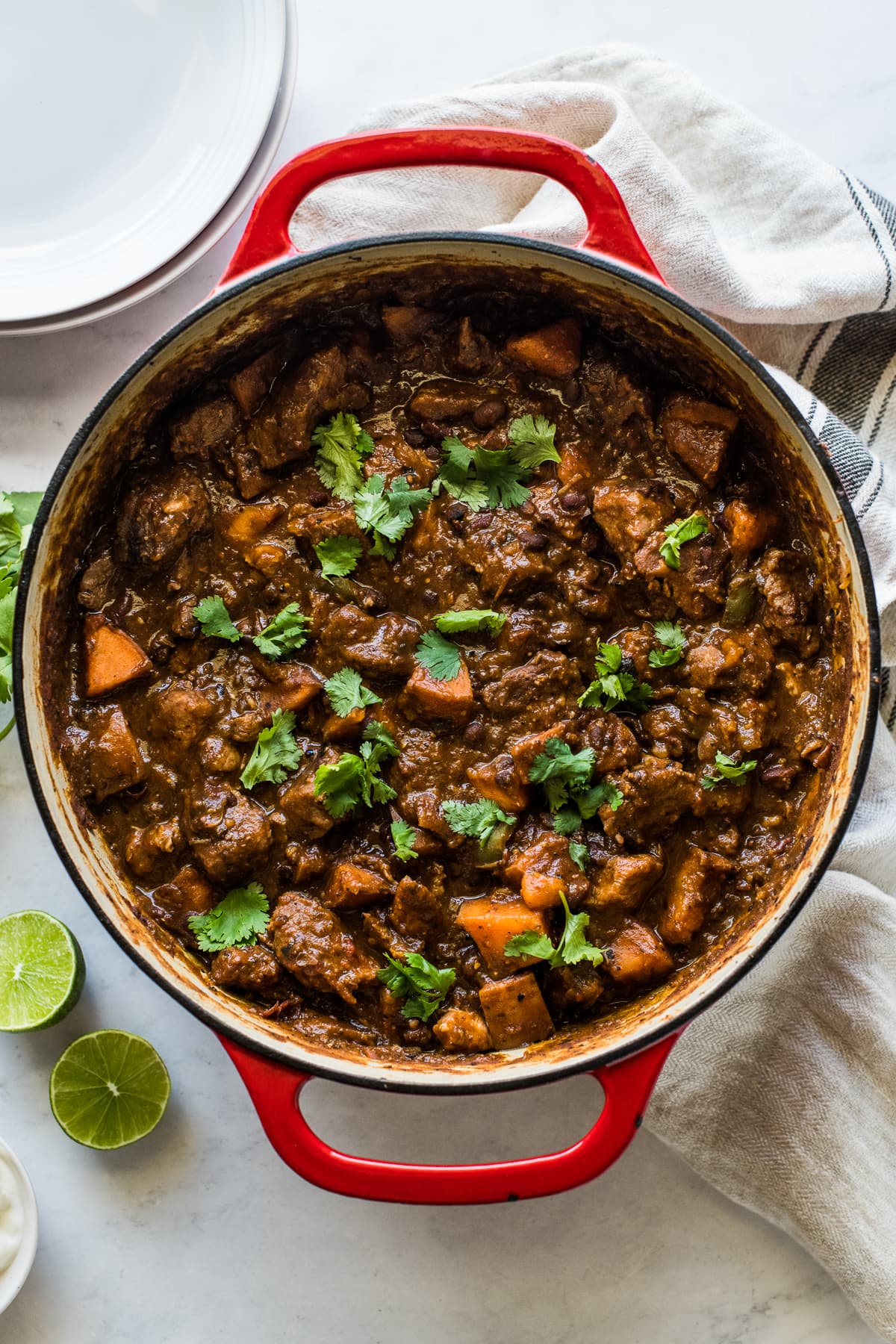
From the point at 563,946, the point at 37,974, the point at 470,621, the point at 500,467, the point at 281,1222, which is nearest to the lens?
the point at 563,946

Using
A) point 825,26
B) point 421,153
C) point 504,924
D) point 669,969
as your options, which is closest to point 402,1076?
point 504,924

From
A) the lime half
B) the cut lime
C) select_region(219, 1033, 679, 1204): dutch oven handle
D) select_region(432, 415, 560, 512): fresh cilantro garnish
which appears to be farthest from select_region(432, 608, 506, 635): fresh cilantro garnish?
the lime half

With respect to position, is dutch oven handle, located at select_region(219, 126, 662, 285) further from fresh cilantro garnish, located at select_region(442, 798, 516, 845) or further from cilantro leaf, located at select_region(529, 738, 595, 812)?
fresh cilantro garnish, located at select_region(442, 798, 516, 845)

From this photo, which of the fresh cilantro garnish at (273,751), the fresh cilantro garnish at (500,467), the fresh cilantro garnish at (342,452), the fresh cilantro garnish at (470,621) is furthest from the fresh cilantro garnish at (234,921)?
the fresh cilantro garnish at (500,467)

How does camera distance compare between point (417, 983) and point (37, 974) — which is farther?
point (37, 974)

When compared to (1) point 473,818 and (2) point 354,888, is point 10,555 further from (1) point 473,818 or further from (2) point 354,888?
(1) point 473,818

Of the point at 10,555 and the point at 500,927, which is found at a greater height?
the point at 10,555

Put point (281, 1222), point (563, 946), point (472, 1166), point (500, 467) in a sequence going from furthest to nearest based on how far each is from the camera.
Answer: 1. point (281, 1222)
2. point (500, 467)
3. point (563, 946)
4. point (472, 1166)

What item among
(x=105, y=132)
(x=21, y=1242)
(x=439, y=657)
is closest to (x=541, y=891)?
(x=439, y=657)
